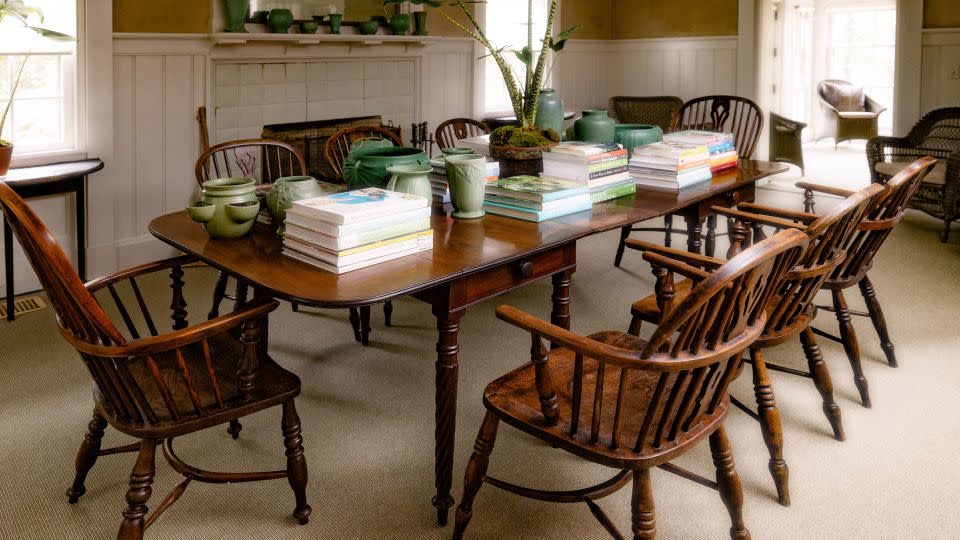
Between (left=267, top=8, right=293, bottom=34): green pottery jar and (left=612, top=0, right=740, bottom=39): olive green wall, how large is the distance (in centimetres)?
403

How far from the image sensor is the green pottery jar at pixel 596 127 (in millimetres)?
3189

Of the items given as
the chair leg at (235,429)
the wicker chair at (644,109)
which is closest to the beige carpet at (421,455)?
the chair leg at (235,429)

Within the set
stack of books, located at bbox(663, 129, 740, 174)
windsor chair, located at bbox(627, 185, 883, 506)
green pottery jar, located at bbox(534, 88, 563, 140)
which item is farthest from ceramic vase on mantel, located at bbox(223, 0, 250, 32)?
windsor chair, located at bbox(627, 185, 883, 506)

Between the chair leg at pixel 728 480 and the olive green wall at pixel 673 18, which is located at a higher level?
the olive green wall at pixel 673 18

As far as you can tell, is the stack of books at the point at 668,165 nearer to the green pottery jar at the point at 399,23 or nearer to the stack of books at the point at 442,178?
the stack of books at the point at 442,178

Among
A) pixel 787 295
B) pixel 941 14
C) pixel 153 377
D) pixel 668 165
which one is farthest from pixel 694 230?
pixel 941 14

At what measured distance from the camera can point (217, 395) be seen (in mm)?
1805

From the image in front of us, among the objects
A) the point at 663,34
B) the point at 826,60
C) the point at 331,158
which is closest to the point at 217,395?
the point at 331,158

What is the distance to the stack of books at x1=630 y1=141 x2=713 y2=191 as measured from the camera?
2975mm

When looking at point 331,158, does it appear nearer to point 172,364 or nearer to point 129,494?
point 172,364

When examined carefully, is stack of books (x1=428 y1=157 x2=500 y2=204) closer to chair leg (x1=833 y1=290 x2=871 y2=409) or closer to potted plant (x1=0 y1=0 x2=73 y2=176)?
chair leg (x1=833 y1=290 x2=871 y2=409)

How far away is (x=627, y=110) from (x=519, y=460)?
524cm

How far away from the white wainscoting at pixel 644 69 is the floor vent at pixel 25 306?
4.74 metres

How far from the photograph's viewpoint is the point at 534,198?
8.05ft
